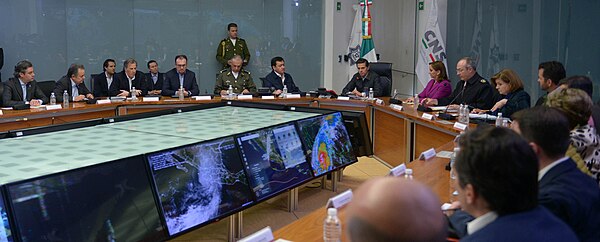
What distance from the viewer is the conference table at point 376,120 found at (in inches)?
231

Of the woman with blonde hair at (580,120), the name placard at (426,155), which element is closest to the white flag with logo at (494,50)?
the name placard at (426,155)

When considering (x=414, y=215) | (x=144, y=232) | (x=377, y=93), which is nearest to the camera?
(x=414, y=215)

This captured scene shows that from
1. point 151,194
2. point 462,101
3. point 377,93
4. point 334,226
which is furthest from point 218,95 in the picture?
point 334,226

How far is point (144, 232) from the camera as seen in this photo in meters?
3.22

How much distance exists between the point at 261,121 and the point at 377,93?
135 inches

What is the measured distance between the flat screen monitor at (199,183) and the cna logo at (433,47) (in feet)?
21.5

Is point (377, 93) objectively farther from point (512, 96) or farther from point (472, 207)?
point (472, 207)

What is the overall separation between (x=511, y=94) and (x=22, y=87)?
5104 mm

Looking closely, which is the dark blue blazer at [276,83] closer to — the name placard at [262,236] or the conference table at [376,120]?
the conference table at [376,120]

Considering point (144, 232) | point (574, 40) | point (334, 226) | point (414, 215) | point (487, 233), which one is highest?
point (574, 40)

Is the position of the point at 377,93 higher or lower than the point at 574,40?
lower

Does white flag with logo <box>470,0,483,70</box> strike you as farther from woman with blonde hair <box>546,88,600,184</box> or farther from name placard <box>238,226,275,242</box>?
name placard <box>238,226,275,242</box>

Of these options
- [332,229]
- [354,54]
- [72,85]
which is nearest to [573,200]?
[332,229]

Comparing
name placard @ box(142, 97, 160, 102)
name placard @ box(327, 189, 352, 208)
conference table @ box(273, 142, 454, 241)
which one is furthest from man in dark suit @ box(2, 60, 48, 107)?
name placard @ box(327, 189, 352, 208)
